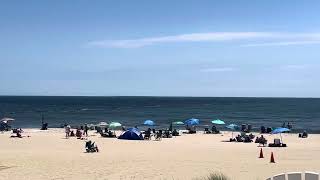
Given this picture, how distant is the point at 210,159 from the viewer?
24812 mm

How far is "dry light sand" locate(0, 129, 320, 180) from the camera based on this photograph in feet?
62.2

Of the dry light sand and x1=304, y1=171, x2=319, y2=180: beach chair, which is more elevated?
x1=304, y1=171, x2=319, y2=180: beach chair

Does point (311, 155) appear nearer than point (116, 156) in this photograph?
No

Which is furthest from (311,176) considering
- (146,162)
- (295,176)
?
(146,162)

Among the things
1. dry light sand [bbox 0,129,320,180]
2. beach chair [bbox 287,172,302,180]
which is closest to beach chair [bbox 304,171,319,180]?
beach chair [bbox 287,172,302,180]

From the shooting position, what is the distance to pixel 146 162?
23.0 m

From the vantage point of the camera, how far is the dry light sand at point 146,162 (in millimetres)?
18953

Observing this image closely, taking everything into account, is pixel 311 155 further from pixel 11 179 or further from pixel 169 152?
pixel 11 179

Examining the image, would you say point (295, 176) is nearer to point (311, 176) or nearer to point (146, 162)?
point (311, 176)

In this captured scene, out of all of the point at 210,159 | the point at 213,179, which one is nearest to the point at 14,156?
the point at 210,159

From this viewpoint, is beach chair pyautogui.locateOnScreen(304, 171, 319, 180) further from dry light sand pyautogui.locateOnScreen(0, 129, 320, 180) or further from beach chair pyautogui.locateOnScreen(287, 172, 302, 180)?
dry light sand pyautogui.locateOnScreen(0, 129, 320, 180)

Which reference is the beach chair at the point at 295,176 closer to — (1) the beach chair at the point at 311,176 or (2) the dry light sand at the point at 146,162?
(1) the beach chair at the point at 311,176

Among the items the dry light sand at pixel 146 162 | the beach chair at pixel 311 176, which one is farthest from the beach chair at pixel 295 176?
the dry light sand at pixel 146 162

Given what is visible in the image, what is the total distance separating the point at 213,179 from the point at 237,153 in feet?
55.7
